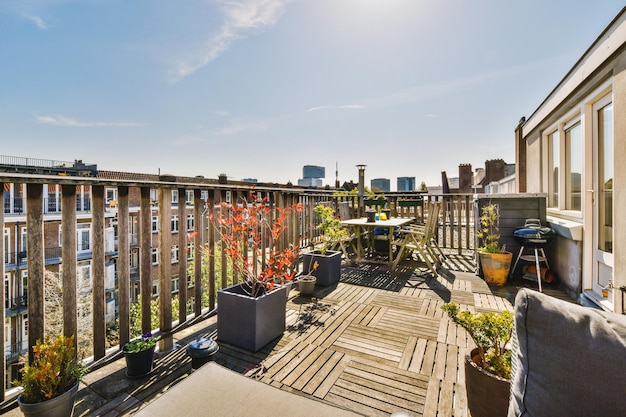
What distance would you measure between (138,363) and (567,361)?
218 cm

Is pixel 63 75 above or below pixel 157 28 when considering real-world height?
above

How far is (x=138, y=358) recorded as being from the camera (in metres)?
1.81

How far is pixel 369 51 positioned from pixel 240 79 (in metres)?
3.75

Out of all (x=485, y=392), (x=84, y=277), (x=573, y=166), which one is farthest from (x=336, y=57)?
(x=84, y=277)

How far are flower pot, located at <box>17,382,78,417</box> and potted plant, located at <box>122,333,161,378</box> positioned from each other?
338mm

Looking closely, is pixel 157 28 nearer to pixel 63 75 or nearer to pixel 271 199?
pixel 271 199

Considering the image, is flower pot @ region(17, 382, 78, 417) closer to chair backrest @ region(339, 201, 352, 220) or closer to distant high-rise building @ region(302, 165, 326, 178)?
chair backrest @ region(339, 201, 352, 220)

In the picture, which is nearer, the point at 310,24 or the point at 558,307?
the point at 558,307

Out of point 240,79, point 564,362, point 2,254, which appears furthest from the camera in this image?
point 240,79

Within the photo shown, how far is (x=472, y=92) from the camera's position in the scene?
24.0 feet

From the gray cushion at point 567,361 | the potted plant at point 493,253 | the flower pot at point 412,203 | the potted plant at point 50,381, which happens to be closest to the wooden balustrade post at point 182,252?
the potted plant at point 50,381

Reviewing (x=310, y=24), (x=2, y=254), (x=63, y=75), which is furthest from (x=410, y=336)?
(x=63, y=75)

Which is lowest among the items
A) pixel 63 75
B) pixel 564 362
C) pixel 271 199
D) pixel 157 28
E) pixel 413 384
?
pixel 413 384

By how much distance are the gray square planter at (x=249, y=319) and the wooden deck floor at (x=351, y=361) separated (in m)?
0.07
